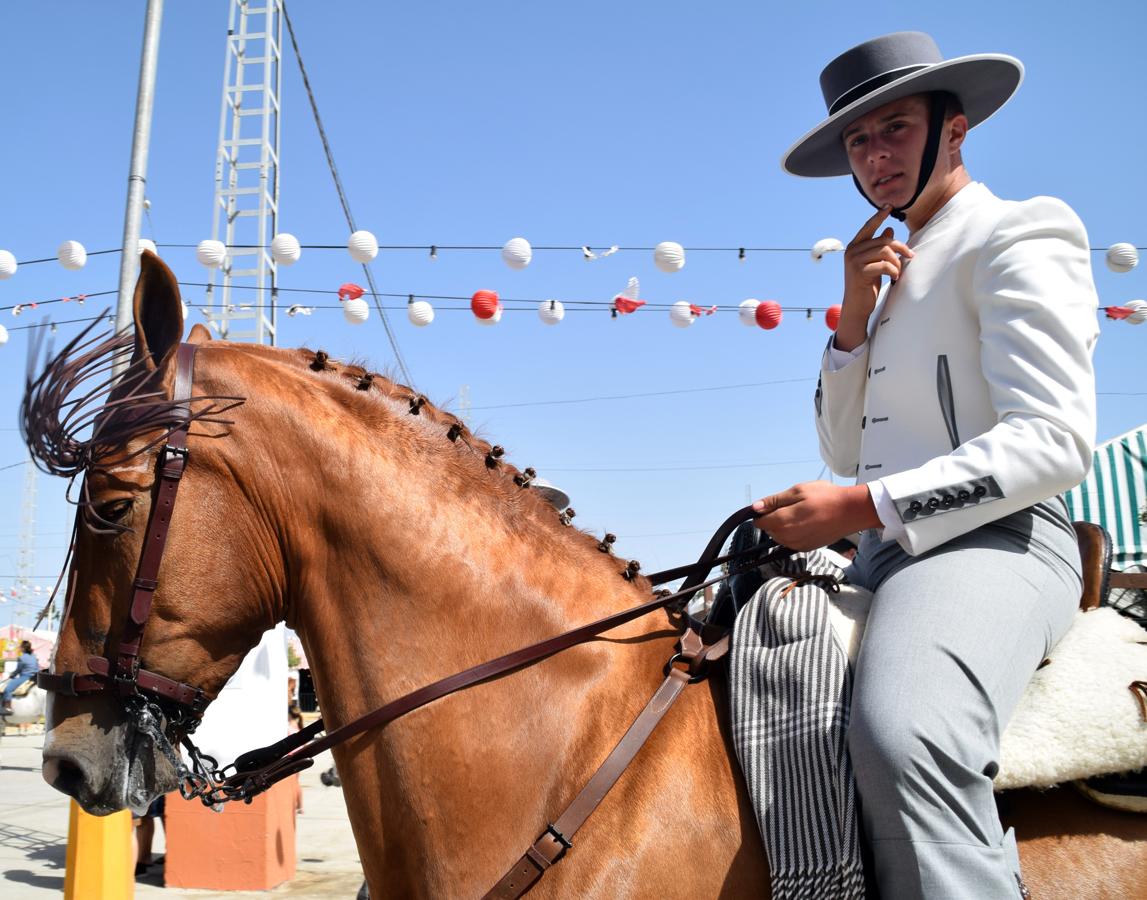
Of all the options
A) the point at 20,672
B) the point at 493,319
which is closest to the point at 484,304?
the point at 493,319

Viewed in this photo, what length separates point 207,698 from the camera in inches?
80.0

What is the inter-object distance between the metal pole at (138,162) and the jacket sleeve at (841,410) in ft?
15.7

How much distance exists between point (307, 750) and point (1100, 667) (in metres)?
1.86

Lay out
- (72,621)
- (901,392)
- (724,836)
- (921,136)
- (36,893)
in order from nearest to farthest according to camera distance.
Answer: (724,836) → (72,621) → (901,392) → (921,136) → (36,893)

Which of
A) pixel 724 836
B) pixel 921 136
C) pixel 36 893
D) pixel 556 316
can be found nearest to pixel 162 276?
pixel 724 836

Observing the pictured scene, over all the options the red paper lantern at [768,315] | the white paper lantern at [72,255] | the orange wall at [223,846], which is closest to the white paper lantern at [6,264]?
the white paper lantern at [72,255]

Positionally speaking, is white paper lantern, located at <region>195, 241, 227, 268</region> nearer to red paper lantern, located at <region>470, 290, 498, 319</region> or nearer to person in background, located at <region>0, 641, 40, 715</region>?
red paper lantern, located at <region>470, 290, 498, 319</region>

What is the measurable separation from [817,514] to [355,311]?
9629 millimetres

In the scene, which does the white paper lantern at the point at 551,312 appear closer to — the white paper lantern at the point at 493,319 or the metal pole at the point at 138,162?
the white paper lantern at the point at 493,319

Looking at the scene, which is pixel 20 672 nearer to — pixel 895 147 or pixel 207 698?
pixel 207 698

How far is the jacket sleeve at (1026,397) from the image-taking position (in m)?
1.84

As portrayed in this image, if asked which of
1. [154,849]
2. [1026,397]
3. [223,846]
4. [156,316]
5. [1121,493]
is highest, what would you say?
[156,316]

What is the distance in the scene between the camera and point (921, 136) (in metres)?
2.35

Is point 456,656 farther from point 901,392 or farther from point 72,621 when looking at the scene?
point 901,392
